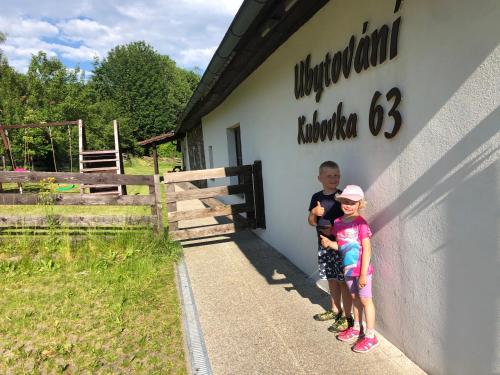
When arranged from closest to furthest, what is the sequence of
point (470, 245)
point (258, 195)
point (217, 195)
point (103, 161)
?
point (470, 245)
point (217, 195)
point (258, 195)
point (103, 161)

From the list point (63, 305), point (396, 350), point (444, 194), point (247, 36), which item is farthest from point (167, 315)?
point (247, 36)

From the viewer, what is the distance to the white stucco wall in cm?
190

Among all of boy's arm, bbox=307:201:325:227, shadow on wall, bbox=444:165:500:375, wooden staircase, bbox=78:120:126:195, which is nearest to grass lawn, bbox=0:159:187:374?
boy's arm, bbox=307:201:325:227

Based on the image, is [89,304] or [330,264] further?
[89,304]

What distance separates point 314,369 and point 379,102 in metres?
2.00

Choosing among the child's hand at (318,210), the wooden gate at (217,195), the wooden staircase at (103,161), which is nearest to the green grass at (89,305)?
the wooden gate at (217,195)

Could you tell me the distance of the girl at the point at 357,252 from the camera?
106 inches

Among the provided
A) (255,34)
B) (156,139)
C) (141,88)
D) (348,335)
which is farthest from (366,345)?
(141,88)

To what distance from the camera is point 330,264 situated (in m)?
3.19

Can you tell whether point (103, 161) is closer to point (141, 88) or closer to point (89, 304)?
point (89, 304)

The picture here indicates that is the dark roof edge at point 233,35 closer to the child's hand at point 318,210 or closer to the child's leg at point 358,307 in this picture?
the child's hand at point 318,210

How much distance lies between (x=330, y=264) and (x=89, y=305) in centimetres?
258

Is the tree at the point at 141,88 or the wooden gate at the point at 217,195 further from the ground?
the tree at the point at 141,88

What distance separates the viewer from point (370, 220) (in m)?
3.03
